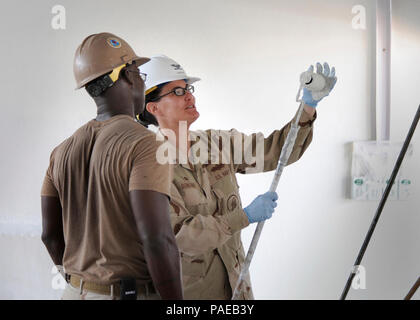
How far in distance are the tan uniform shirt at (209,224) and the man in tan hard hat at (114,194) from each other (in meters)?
0.38

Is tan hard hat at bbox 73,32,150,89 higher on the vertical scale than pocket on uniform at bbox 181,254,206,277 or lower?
higher

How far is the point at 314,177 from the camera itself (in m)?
2.54

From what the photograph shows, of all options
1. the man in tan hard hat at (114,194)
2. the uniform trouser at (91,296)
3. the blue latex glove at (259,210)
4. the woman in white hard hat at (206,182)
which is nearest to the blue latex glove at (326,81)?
the woman in white hard hat at (206,182)

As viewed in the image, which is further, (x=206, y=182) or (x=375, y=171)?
(x=375, y=171)

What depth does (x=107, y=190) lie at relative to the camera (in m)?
1.11

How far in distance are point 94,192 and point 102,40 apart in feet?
1.26

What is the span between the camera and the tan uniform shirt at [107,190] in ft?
3.59

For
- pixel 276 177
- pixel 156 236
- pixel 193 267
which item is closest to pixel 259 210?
pixel 276 177

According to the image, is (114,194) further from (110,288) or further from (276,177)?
(276,177)

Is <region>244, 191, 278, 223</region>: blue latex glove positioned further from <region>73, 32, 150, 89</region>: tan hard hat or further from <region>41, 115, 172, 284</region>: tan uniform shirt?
<region>73, 32, 150, 89</region>: tan hard hat

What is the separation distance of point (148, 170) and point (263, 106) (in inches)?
59.0

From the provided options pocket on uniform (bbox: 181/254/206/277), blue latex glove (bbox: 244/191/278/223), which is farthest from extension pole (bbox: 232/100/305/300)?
pocket on uniform (bbox: 181/254/206/277)

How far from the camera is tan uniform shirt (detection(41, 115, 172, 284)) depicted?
1.09 m

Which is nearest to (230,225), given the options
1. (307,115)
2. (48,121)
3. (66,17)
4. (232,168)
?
(232,168)
